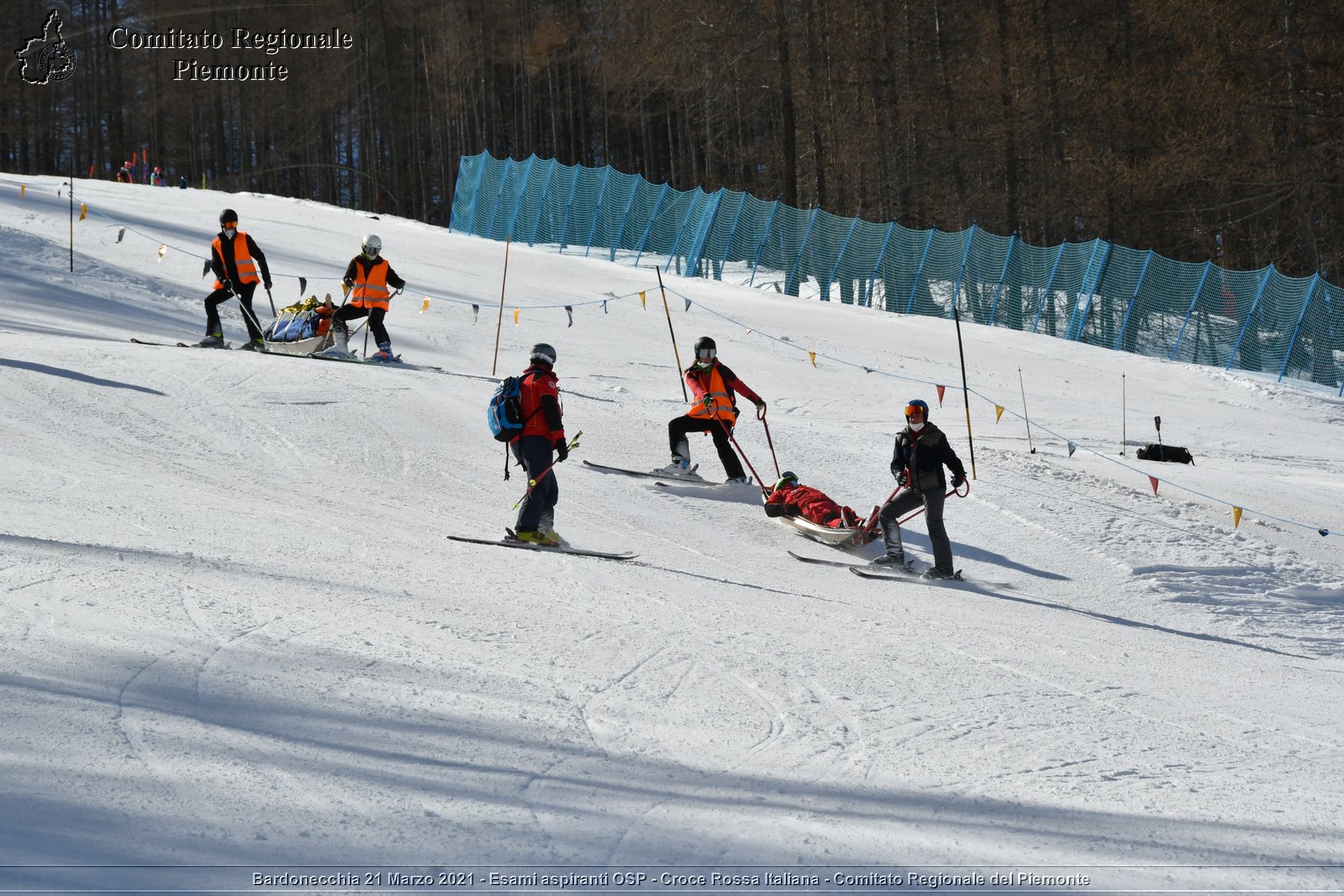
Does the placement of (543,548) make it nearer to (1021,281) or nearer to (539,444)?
(539,444)

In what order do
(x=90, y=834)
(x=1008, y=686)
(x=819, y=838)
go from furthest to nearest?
(x=1008, y=686) < (x=819, y=838) < (x=90, y=834)

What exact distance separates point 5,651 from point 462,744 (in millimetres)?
1956

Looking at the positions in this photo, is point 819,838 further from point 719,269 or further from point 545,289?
point 719,269

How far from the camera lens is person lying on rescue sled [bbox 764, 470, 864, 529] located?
397 inches

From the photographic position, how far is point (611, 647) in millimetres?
6051

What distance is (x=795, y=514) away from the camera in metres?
10.4

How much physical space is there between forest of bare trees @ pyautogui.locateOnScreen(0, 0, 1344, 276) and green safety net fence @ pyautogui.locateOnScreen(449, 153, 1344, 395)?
395cm

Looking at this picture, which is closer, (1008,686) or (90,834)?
(90,834)

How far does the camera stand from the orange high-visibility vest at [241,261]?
14547 millimetres

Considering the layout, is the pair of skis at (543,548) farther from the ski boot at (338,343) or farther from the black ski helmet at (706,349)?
the ski boot at (338,343)

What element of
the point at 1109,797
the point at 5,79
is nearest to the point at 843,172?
the point at 1109,797

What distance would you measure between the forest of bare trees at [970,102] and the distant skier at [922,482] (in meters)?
20.3

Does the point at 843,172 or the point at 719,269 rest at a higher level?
the point at 843,172

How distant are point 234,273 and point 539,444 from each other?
760 cm
